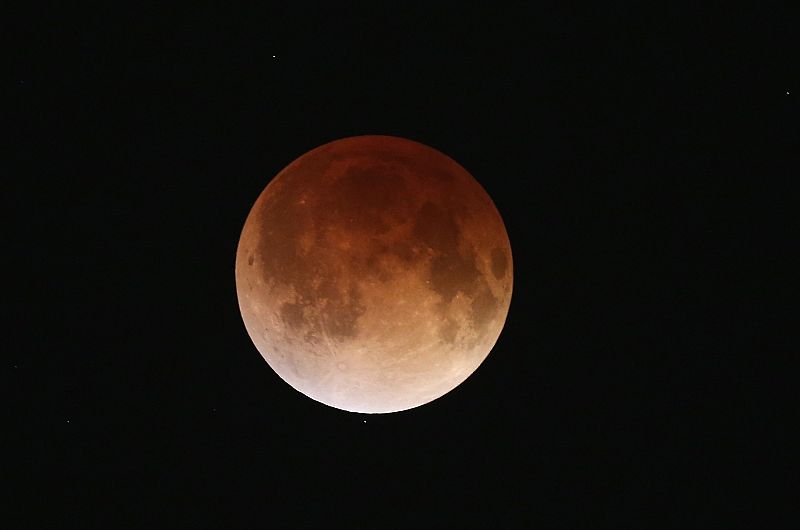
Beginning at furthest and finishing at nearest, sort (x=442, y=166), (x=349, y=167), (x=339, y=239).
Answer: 1. (x=442, y=166)
2. (x=349, y=167)
3. (x=339, y=239)

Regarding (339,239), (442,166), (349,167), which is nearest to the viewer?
(339,239)

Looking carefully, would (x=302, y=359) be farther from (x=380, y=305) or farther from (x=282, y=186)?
(x=282, y=186)

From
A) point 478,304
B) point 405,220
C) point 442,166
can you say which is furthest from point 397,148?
point 478,304

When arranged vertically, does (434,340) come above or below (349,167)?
Result: below

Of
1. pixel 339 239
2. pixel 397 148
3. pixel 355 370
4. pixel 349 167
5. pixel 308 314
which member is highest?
pixel 397 148

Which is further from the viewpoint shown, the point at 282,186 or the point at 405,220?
the point at 282,186

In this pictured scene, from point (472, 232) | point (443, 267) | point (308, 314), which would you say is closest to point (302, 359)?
point (308, 314)

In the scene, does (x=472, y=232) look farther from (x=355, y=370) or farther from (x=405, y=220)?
(x=355, y=370)
